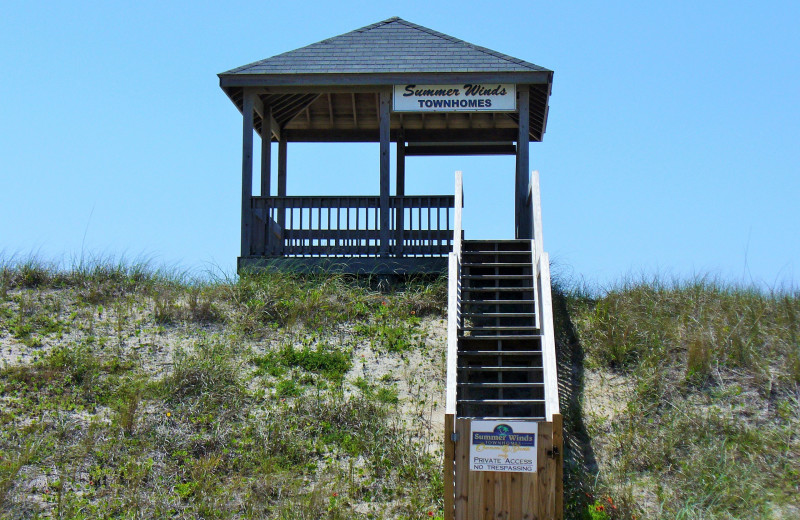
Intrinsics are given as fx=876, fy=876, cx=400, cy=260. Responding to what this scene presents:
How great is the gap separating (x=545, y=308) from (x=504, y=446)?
234cm

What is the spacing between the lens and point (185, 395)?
37.7ft

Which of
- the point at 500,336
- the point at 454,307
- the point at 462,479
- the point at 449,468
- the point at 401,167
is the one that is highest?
the point at 401,167

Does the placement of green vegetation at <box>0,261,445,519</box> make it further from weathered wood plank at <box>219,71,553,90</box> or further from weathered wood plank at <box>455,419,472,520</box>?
weathered wood plank at <box>219,71,553,90</box>

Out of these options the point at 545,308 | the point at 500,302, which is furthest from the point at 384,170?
the point at 545,308

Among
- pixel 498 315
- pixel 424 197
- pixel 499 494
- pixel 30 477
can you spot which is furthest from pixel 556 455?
pixel 424 197

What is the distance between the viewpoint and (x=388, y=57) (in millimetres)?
16031

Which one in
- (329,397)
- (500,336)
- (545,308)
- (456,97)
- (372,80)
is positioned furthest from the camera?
(456,97)

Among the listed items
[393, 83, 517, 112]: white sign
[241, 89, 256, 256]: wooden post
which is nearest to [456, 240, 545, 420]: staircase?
[393, 83, 517, 112]: white sign

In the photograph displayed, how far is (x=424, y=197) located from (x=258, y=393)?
5.47 meters

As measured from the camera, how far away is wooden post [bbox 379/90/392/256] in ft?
50.6

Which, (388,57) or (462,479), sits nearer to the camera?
(462,479)

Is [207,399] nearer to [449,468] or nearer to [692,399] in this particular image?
[449,468]

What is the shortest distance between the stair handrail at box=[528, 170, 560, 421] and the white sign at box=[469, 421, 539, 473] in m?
0.36

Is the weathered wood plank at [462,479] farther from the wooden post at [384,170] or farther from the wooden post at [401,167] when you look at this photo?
the wooden post at [401,167]
